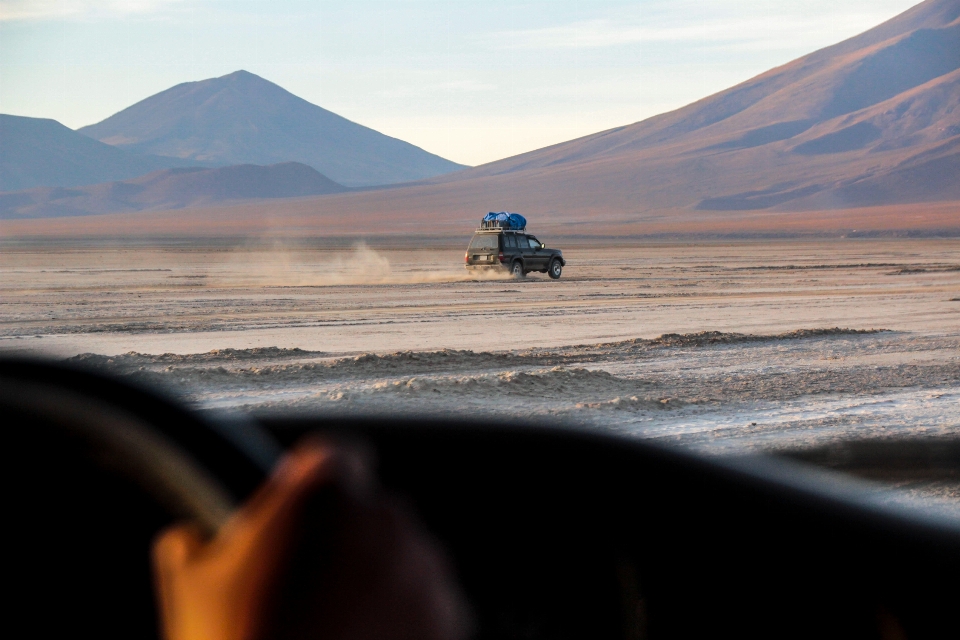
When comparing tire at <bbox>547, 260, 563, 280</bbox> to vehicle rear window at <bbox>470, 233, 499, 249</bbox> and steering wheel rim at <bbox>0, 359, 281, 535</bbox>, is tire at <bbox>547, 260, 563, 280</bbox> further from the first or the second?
steering wheel rim at <bbox>0, 359, 281, 535</bbox>

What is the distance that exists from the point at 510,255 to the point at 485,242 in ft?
3.53

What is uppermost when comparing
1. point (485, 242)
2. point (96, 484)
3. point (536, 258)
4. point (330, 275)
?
point (96, 484)

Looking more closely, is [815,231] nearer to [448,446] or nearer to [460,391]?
[460,391]

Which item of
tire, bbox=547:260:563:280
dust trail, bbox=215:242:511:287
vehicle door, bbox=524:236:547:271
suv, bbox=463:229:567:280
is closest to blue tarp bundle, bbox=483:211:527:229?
suv, bbox=463:229:567:280

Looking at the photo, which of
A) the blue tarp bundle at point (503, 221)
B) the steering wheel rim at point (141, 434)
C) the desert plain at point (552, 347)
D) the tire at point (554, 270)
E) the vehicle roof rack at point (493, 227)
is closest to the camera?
the steering wheel rim at point (141, 434)

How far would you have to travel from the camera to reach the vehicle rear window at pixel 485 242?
38.8 meters

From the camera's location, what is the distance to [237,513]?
3.54ft

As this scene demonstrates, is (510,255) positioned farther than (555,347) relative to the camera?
Yes

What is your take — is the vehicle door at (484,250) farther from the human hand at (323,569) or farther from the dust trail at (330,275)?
the human hand at (323,569)

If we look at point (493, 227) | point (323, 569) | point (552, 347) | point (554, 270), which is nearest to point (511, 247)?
point (554, 270)

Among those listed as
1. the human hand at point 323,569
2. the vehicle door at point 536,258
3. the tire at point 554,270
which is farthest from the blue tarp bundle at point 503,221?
the human hand at point 323,569

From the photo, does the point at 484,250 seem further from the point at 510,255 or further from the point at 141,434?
the point at 141,434

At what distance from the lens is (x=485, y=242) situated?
39.1 m

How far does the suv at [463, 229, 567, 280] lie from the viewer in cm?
3866
